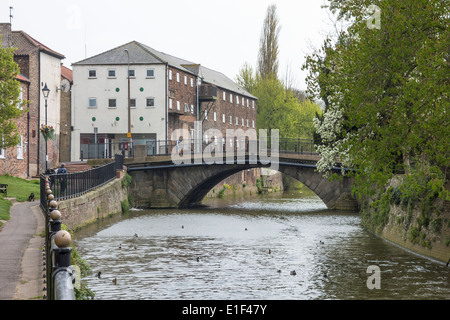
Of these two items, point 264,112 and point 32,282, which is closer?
point 32,282

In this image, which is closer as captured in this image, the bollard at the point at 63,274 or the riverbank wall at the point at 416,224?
the bollard at the point at 63,274

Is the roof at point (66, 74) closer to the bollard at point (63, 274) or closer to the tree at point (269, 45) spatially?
the tree at point (269, 45)

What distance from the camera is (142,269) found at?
727 inches

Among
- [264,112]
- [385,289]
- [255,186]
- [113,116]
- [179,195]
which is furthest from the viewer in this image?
[264,112]

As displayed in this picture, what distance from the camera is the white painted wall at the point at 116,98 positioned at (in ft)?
188

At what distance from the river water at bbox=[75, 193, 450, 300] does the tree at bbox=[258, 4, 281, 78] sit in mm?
49787

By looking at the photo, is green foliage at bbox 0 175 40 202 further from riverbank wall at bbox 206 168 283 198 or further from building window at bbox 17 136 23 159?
riverbank wall at bbox 206 168 283 198

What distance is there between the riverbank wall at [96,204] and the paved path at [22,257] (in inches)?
148

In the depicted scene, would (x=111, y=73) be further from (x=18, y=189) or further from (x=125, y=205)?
(x=18, y=189)

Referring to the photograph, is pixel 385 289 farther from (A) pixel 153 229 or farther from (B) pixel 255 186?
(B) pixel 255 186

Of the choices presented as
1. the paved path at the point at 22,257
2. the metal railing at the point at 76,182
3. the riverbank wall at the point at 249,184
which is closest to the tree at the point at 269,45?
the riverbank wall at the point at 249,184

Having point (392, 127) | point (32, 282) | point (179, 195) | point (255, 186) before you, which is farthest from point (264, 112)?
point (32, 282)

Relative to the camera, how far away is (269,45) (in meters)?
80.2

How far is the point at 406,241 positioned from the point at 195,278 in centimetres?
930
